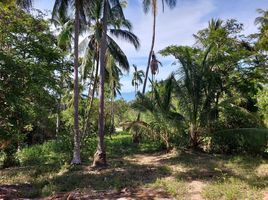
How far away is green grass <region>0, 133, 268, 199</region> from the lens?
8.50m

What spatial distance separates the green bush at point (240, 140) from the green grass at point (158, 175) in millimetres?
645

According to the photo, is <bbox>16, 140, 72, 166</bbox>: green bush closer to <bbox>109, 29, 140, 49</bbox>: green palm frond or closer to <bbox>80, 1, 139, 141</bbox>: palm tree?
<bbox>80, 1, 139, 141</bbox>: palm tree

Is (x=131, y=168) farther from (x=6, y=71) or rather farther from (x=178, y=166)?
(x=6, y=71)

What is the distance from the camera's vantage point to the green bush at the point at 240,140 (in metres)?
13.0

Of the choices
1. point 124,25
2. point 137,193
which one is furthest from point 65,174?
point 124,25

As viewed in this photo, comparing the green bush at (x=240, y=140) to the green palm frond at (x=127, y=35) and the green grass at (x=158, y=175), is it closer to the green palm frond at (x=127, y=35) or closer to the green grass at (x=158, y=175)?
the green grass at (x=158, y=175)

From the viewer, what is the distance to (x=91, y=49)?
17.8 metres

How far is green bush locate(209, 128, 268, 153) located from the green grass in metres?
0.65

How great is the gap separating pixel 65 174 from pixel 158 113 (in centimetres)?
523

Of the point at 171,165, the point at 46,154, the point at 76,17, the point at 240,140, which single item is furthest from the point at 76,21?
the point at 240,140

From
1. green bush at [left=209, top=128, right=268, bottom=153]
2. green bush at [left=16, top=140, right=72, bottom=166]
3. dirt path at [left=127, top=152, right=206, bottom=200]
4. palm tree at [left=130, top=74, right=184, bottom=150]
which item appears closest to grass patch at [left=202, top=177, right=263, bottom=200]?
dirt path at [left=127, top=152, right=206, bottom=200]

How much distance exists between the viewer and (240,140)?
13852 mm

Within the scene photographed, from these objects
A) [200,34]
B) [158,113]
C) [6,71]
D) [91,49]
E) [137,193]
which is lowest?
[137,193]

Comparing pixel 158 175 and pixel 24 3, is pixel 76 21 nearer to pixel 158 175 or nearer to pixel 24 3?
pixel 24 3
